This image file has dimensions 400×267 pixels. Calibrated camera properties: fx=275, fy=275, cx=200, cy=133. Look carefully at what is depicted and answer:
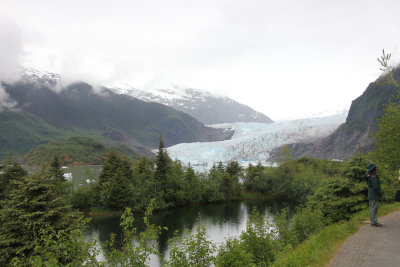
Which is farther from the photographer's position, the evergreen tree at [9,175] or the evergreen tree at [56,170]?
the evergreen tree at [56,170]

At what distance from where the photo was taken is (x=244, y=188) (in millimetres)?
78812

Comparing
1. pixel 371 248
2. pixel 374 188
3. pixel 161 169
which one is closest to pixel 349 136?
pixel 161 169

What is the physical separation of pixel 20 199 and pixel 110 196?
1590 inches

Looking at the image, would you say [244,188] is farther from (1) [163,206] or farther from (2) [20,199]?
(2) [20,199]

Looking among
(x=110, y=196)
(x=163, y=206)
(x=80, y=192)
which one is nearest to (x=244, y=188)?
(x=163, y=206)

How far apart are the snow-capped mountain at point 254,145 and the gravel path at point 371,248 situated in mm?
88261

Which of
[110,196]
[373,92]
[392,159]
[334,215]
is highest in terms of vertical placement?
[373,92]

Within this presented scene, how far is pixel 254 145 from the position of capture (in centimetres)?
10631

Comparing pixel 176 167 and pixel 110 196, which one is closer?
pixel 110 196

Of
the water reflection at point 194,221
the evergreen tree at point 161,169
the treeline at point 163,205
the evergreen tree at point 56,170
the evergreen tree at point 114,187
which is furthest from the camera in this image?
the evergreen tree at point 161,169

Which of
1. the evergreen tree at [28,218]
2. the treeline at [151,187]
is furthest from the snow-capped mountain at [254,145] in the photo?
the evergreen tree at [28,218]

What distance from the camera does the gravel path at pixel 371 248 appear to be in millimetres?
7141

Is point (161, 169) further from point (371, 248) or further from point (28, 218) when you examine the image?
point (371, 248)

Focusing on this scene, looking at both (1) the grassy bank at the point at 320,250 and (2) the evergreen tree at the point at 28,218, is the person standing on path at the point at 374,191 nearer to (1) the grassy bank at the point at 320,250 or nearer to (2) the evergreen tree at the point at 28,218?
(1) the grassy bank at the point at 320,250
